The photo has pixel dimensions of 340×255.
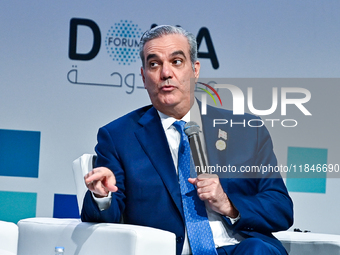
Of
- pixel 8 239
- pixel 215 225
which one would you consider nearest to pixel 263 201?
pixel 215 225

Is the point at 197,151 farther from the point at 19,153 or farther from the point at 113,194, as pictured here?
the point at 19,153

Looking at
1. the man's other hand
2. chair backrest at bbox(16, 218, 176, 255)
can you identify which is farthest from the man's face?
chair backrest at bbox(16, 218, 176, 255)

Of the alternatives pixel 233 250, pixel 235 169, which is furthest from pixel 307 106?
pixel 233 250

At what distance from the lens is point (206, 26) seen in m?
3.81

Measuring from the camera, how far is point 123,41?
374cm

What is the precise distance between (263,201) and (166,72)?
2.42ft

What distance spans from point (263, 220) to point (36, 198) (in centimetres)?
225

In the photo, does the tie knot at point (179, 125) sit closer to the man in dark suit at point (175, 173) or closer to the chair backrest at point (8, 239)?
the man in dark suit at point (175, 173)

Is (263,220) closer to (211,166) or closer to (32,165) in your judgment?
(211,166)

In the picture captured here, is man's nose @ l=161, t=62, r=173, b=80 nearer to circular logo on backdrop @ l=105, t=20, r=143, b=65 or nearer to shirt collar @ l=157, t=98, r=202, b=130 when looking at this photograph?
shirt collar @ l=157, t=98, r=202, b=130

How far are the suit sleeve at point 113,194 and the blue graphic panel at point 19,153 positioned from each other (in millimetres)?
1654

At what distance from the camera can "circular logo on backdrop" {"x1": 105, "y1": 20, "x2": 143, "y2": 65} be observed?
147 inches

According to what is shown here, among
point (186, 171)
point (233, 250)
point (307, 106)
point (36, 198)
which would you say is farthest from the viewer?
point (307, 106)

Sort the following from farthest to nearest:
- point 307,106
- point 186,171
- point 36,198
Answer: point 307,106, point 36,198, point 186,171
